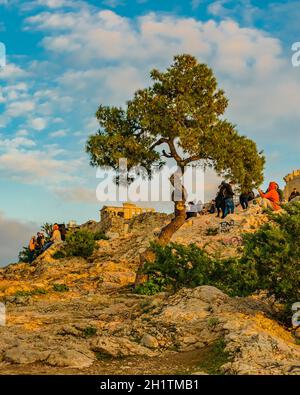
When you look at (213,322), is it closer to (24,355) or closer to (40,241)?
(24,355)

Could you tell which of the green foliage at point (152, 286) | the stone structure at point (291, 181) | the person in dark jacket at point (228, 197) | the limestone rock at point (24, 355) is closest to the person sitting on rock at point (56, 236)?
the person in dark jacket at point (228, 197)

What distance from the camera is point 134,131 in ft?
75.4

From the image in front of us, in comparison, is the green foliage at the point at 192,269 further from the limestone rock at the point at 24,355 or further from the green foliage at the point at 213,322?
the limestone rock at the point at 24,355

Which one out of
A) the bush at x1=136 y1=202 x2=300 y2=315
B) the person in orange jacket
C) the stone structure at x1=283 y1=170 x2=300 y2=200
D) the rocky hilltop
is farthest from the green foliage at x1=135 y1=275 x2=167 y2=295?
the stone structure at x1=283 y1=170 x2=300 y2=200

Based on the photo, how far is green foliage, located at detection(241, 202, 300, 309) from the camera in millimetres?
10870

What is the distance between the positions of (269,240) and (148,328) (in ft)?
10.2

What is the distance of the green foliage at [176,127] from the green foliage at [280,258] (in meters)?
10.9

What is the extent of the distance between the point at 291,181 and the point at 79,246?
2323 cm

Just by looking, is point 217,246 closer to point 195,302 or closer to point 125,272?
point 125,272

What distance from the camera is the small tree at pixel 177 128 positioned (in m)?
22.2

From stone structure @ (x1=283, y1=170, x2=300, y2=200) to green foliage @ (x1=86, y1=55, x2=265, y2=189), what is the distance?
22.1 meters

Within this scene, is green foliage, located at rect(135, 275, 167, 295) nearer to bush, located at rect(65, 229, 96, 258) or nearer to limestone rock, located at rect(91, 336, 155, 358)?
limestone rock, located at rect(91, 336, 155, 358)

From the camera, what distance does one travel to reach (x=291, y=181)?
45.1 meters

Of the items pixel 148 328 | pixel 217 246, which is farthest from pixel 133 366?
pixel 217 246
